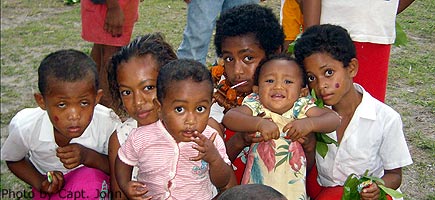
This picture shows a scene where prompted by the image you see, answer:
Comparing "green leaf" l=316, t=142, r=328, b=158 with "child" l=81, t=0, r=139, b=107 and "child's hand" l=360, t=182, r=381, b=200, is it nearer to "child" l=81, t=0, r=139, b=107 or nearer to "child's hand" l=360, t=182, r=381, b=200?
"child's hand" l=360, t=182, r=381, b=200

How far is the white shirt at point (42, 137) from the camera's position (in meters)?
2.52

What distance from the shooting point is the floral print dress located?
236 cm

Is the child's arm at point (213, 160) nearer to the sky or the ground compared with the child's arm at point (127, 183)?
nearer to the sky

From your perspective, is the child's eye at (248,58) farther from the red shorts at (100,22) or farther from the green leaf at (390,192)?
the red shorts at (100,22)

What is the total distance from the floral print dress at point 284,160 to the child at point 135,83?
420 mm

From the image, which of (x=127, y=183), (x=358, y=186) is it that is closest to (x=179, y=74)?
(x=127, y=183)

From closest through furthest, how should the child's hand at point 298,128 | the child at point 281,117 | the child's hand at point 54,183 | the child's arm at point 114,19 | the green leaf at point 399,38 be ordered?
the child's hand at point 298,128
the child at point 281,117
the child's hand at point 54,183
the green leaf at point 399,38
the child's arm at point 114,19

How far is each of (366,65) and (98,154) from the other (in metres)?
1.49

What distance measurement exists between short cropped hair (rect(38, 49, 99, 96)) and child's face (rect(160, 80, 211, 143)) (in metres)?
0.43

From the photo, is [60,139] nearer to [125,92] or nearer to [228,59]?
[125,92]

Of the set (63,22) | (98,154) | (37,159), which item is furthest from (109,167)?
(63,22)

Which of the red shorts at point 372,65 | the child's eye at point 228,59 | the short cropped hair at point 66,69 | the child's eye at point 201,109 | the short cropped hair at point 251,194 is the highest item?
the short cropped hair at point 66,69

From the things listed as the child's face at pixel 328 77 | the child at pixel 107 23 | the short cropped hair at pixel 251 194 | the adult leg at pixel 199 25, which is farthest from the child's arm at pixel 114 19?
the short cropped hair at pixel 251 194

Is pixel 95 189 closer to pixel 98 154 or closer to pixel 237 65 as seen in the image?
pixel 98 154
